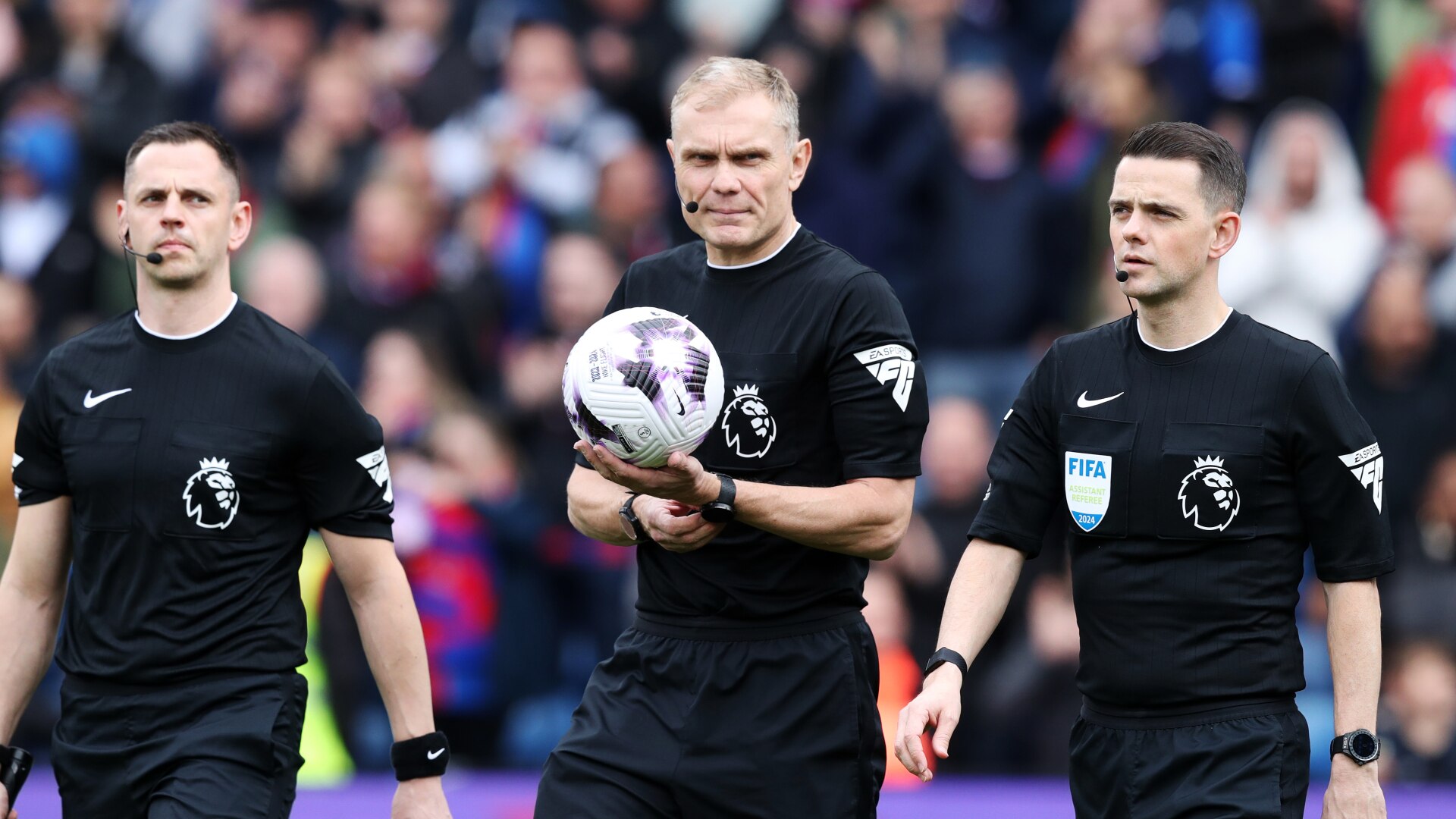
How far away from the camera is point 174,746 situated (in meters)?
5.84

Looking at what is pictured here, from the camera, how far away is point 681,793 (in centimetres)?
572

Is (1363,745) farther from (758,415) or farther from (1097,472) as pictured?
(758,415)

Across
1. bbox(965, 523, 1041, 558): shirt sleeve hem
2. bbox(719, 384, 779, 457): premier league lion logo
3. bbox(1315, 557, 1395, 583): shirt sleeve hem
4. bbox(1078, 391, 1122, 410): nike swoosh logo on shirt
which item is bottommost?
bbox(1315, 557, 1395, 583): shirt sleeve hem

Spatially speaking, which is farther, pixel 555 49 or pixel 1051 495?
pixel 555 49

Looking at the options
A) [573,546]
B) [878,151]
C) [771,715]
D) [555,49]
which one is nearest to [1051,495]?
[771,715]

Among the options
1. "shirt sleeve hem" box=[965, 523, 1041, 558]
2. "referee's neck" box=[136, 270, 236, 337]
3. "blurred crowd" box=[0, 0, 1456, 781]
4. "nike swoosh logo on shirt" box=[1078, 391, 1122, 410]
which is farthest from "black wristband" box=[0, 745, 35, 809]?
"blurred crowd" box=[0, 0, 1456, 781]

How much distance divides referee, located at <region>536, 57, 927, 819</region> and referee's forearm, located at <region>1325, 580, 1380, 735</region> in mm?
1281

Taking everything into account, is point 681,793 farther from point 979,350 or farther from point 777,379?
point 979,350

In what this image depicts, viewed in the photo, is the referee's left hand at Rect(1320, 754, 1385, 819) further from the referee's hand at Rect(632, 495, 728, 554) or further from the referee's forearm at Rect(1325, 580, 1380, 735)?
the referee's hand at Rect(632, 495, 728, 554)

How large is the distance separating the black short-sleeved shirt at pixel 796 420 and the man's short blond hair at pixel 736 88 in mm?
469

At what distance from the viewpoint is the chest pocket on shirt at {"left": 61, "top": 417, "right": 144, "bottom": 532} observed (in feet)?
19.9

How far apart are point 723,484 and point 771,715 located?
793 mm

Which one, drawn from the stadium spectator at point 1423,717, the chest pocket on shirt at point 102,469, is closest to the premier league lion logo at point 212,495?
the chest pocket on shirt at point 102,469

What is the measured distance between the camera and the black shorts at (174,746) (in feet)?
19.1
